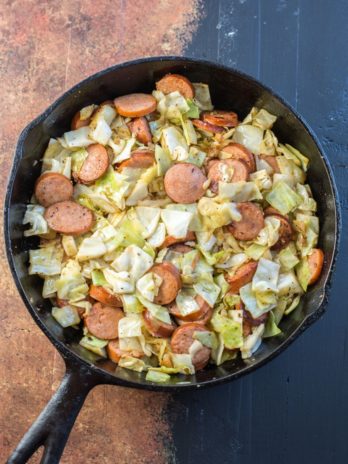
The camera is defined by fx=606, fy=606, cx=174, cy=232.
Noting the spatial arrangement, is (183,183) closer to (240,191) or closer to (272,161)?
(240,191)

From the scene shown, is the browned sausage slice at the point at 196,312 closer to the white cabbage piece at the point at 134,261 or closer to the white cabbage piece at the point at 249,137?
the white cabbage piece at the point at 134,261

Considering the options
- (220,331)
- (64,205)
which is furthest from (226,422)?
(64,205)

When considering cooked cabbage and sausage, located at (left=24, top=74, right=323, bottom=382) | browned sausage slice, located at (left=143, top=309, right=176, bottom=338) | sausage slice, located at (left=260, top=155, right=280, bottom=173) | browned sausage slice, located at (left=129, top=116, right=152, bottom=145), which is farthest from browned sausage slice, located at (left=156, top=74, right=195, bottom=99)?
browned sausage slice, located at (left=143, top=309, right=176, bottom=338)

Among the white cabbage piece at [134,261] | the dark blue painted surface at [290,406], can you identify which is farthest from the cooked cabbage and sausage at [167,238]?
the dark blue painted surface at [290,406]

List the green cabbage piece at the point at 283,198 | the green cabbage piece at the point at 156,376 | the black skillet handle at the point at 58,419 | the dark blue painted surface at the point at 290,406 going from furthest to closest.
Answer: the dark blue painted surface at the point at 290,406 → the green cabbage piece at the point at 283,198 → the green cabbage piece at the point at 156,376 → the black skillet handle at the point at 58,419

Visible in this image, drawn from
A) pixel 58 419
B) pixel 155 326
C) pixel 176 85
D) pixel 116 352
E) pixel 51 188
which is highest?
pixel 176 85

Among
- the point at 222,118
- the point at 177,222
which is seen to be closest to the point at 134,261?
the point at 177,222
